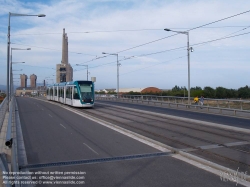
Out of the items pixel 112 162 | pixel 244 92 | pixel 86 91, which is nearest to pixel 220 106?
pixel 86 91

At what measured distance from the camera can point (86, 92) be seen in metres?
36.6

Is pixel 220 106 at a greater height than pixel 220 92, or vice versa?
pixel 220 92

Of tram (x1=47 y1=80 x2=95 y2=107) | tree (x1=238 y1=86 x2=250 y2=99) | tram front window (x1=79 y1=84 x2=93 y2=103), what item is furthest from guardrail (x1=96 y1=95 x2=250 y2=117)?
tree (x1=238 y1=86 x2=250 y2=99)

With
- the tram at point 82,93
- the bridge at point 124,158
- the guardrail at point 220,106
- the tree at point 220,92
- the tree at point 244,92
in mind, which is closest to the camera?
the bridge at point 124,158

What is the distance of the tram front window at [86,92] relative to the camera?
119 ft

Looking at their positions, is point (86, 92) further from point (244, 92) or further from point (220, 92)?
point (244, 92)

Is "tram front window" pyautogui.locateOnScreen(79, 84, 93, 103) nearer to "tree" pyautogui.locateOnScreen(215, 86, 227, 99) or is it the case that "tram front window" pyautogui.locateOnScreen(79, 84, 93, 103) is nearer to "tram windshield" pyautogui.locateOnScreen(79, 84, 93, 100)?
"tram windshield" pyautogui.locateOnScreen(79, 84, 93, 100)

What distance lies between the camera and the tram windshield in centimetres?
3622

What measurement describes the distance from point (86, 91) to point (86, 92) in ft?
0.42

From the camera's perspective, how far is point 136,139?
1543 cm

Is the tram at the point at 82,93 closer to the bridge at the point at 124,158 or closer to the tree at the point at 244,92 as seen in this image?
the bridge at the point at 124,158

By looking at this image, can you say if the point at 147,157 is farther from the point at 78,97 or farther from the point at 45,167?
the point at 78,97

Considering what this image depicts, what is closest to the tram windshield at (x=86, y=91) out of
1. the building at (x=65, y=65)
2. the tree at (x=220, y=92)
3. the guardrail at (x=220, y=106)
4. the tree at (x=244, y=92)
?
the guardrail at (x=220, y=106)

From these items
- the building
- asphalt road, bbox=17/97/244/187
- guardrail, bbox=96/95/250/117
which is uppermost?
the building
